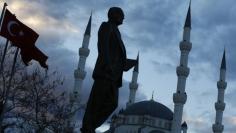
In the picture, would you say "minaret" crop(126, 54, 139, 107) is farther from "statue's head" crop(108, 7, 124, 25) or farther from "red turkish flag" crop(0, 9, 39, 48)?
"statue's head" crop(108, 7, 124, 25)

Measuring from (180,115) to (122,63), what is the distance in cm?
4821

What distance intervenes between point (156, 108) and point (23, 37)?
195 ft

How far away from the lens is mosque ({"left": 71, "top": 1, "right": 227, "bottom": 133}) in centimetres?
5384

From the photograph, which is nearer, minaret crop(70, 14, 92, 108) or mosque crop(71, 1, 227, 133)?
mosque crop(71, 1, 227, 133)

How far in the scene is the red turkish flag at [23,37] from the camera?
13891mm

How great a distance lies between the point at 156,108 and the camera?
72.9 meters

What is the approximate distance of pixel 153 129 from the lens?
6981 cm

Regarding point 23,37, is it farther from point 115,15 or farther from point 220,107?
point 220,107

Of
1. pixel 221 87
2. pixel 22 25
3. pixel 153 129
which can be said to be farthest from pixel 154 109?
pixel 22 25

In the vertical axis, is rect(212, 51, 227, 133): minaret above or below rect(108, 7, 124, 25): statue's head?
above

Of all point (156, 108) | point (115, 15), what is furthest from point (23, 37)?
point (156, 108)

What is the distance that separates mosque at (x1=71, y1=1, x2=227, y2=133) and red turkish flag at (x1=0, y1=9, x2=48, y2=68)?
37.2 meters

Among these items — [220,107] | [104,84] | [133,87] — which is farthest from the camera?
[133,87]

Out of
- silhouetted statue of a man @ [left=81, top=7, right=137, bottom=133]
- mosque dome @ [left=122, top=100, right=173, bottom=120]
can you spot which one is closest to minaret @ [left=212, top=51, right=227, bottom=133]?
mosque dome @ [left=122, top=100, right=173, bottom=120]
